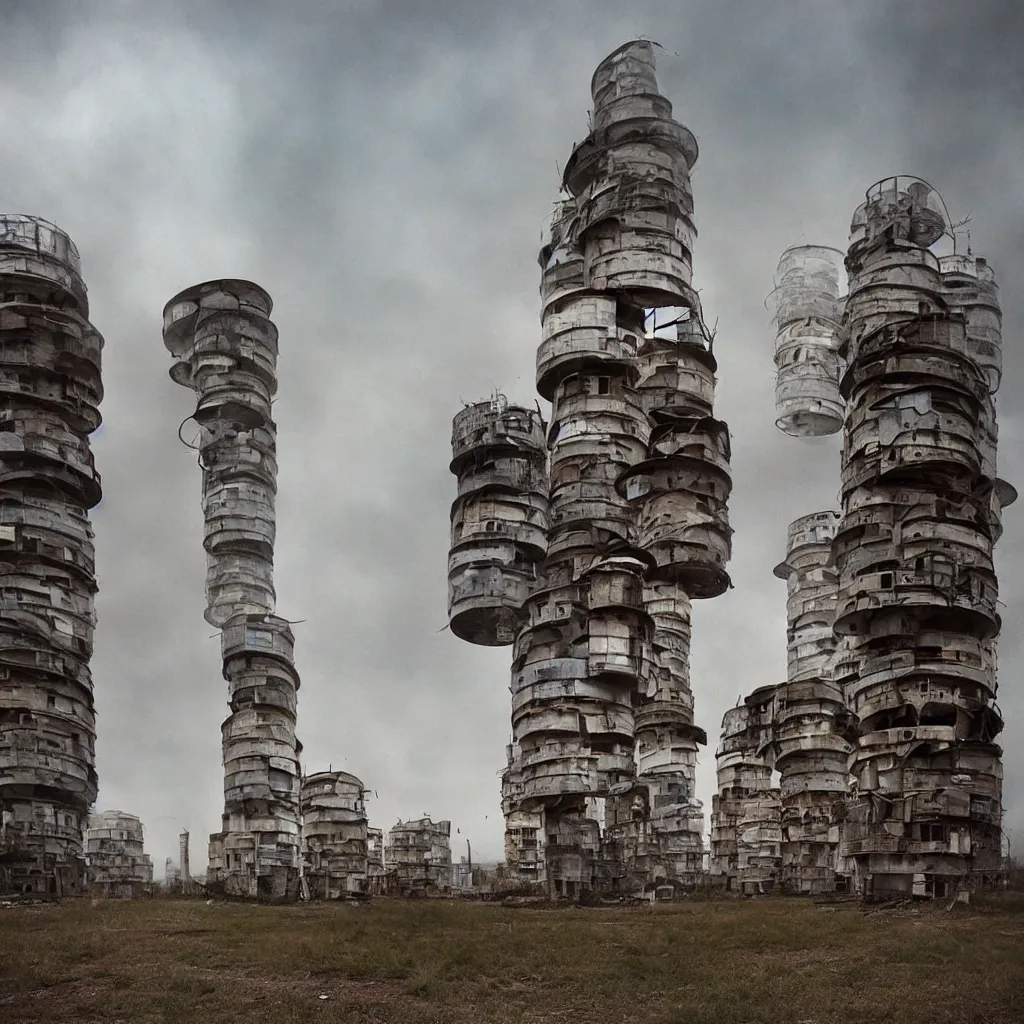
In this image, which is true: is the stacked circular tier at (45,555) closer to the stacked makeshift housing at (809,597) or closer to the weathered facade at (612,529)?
the weathered facade at (612,529)

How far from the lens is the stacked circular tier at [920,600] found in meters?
37.7

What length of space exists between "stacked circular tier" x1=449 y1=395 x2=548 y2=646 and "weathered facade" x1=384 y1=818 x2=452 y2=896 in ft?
61.4

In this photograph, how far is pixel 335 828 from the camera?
64938mm

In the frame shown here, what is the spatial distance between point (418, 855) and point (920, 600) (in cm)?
4093

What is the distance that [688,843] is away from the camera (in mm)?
55875

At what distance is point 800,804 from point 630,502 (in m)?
13.8

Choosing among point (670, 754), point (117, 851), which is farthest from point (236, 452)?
point (670, 754)

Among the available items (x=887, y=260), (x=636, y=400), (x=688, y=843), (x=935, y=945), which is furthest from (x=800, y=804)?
(x=935, y=945)

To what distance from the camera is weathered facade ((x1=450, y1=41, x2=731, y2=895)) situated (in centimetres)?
4562

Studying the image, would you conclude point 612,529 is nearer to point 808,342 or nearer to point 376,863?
point 808,342

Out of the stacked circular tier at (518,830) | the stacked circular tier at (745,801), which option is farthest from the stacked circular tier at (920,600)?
the stacked circular tier at (745,801)

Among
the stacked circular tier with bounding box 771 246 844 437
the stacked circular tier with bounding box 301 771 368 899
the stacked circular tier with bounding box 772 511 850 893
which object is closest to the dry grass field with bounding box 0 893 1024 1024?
the stacked circular tier with bounding box 772 511 850 893

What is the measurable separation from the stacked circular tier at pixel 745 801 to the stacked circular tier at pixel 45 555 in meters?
27.7

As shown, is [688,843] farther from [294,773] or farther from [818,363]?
[818,363]
